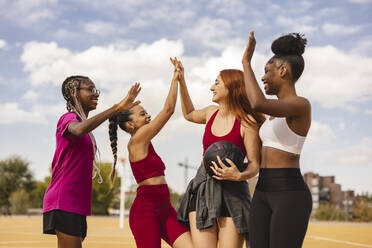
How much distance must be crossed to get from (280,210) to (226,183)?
0.77m

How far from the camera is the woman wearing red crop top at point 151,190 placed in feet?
16.1

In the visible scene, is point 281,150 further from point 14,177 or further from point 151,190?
point 14,177

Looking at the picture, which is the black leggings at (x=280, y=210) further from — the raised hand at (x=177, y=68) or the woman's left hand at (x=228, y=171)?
the raised hand at (x=177, y=68)

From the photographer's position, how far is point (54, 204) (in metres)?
4.55

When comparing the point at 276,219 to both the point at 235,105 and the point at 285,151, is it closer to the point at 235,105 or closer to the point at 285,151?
the point at 285,151

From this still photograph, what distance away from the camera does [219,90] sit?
459cm

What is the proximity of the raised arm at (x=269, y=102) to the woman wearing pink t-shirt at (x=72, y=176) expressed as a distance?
55.0 inches

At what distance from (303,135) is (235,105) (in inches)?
33.3

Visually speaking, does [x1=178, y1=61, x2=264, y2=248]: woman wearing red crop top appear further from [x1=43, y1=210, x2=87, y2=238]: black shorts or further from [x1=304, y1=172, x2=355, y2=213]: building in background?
[x1=304, y1=172, x2=355, y2=213]: building in background

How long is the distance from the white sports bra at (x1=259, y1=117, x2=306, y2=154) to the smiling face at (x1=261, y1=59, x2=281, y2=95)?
26 cm

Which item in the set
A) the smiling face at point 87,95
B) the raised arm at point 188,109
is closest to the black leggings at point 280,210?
the raised arm at point 188,109

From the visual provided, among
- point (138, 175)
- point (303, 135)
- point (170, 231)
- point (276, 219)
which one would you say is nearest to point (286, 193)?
point (276, 219)

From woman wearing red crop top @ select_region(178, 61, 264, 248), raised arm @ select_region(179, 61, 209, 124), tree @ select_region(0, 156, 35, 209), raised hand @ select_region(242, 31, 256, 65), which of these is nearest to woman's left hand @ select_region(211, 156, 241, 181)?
woman wearing red crop top @ select_region(178, 61, 264, 248)

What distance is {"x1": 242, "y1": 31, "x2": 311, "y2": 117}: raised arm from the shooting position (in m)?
3.60
